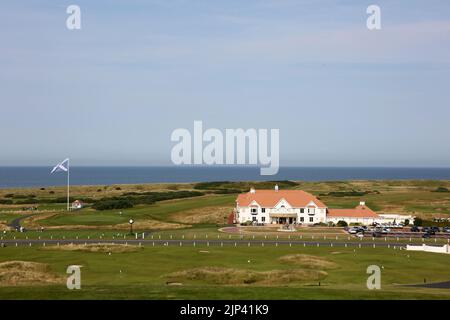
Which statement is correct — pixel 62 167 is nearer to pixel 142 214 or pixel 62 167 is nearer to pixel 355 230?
pixel 142 214

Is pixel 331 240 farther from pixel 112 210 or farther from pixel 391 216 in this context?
pixel 112 210

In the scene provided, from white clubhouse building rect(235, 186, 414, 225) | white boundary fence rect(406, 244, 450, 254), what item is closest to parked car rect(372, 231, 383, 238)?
white clubhouse building rect(235, 186, 414, 225)

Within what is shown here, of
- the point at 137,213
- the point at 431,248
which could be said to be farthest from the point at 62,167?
the point at 431,248

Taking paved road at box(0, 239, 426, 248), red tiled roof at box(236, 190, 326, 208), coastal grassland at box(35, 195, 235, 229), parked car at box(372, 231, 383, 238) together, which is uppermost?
red tiled roof at box(236, 190, 326, 208)

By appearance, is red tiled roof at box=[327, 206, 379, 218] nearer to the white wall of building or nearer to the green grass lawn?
the white wall of building

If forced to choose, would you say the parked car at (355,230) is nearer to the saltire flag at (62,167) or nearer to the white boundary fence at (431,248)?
the white boundary fence at (431,248)
